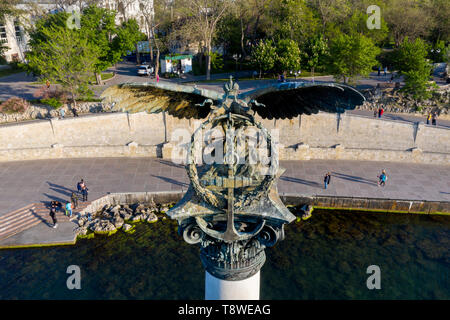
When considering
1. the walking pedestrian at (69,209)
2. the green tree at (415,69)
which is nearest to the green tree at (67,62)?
the walking pedestrian at (69,209)

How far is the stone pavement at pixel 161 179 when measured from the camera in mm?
24031

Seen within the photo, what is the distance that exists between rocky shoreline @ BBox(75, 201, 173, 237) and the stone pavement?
120 cm

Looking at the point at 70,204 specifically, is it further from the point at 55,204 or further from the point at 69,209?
the point at 55,204

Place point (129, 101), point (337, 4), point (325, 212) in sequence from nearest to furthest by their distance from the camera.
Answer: point (129, 101) → point (325, 212) → point (337, 4)

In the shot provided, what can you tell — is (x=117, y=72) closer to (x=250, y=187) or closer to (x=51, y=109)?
(x=51, y=109)

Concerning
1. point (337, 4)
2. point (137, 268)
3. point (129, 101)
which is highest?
point (337, 4)

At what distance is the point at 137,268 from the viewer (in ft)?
63.0

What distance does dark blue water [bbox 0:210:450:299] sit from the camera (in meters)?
17.6

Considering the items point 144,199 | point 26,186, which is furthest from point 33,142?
point 144,199

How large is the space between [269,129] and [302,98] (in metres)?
20.8

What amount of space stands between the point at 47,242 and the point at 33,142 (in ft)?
37.4

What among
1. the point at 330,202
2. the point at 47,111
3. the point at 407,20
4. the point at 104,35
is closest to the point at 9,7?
the point at 104,35

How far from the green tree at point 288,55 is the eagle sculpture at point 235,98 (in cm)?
3424

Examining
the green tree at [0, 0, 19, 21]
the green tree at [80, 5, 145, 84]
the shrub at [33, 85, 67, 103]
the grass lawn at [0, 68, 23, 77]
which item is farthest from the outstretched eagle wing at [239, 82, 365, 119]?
the grass lawn at [0, 68, 23, 77]
